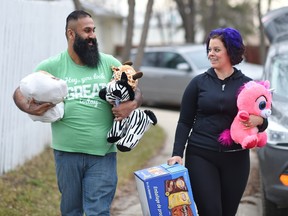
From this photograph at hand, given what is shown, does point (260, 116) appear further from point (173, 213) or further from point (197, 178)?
point (173, 213)

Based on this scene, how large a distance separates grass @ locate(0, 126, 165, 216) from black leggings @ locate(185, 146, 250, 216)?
198cm

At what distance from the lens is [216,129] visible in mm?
4023

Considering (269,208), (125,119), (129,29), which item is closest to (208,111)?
(125,119)

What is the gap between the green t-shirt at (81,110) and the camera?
3.94 metres

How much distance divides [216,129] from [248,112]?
0.83ft

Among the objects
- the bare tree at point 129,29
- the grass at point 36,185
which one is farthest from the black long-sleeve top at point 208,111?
the bare tree at point 129,29

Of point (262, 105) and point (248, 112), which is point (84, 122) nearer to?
point (248, 112)

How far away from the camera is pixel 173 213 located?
386cm

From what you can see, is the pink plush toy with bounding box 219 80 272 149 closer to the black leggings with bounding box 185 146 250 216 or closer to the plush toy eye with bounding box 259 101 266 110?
the plush toy eye with bounding box 259 101 266 110

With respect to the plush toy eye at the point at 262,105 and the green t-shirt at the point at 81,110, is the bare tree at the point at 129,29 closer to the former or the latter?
the green t-shirt at the point at 81,110

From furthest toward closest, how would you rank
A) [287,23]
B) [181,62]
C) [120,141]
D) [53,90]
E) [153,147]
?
1. [181,62]
2. [153,147]
3. [287,23]
4. [120,141]
5. [53,90]

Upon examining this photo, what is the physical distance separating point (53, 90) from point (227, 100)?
3.89 ft

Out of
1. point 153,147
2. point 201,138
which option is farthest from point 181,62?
point 201,138

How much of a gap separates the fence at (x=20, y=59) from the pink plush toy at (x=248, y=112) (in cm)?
317
